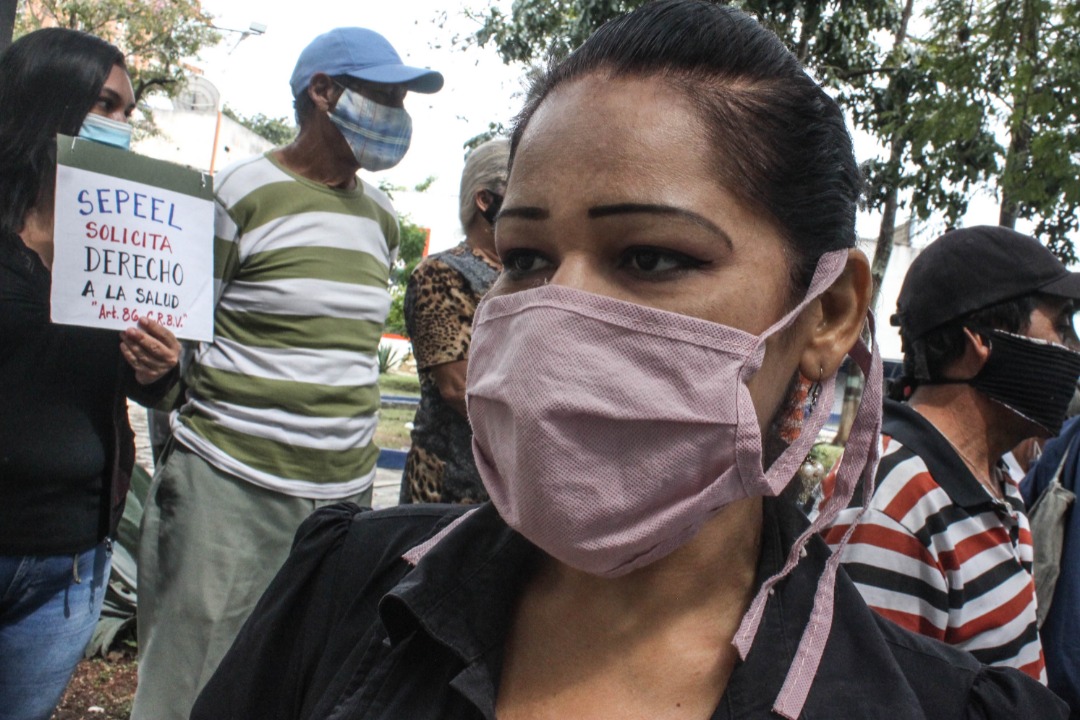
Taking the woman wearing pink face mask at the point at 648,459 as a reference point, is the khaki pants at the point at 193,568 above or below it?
below

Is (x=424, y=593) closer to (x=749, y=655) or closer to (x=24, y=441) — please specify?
(x=749, y=655)

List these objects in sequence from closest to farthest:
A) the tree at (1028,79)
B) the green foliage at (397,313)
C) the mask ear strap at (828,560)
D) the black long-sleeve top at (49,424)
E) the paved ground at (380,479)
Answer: the mask ear strap at (828,560)
the black long-sleeve top at (49,424)
the tree at (1028,79)
the paved ground at (380,479)
the green foliage at (397,313)

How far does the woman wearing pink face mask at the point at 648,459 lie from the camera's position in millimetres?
1200

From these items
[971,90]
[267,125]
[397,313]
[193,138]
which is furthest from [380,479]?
[267,125]

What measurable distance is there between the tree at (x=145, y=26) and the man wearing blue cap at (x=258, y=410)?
56.5 feet

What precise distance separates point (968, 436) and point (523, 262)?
1568 mm

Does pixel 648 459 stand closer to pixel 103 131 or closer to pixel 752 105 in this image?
pixel 752 105

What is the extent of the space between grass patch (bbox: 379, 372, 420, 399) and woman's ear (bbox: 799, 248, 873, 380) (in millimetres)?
16600

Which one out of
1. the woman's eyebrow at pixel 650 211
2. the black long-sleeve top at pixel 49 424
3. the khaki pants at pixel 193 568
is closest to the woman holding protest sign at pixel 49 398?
the black long-sleeve top at pixel 49 424

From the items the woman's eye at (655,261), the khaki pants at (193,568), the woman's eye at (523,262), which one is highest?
the woman's eye at (655,261)

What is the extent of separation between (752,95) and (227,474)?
6.88 feet

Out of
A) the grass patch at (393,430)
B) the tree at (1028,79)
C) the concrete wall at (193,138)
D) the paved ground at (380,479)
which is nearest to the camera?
the tree at (1028,79)

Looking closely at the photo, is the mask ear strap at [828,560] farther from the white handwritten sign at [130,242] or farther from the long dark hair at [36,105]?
the long dark hair at [36,105]

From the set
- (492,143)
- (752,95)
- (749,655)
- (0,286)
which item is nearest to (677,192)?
(752,95)
